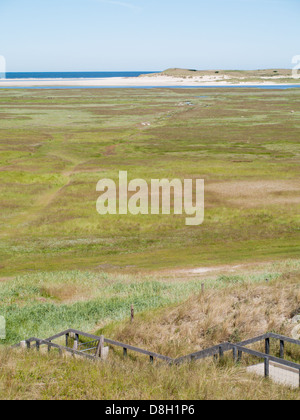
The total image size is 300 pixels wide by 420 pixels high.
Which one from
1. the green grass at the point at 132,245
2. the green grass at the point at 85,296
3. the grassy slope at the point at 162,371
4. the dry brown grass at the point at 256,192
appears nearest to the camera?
the grassy slope at the point at 162,371

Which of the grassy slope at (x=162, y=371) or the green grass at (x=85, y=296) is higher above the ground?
the grassy slope at (x=162, y=371)

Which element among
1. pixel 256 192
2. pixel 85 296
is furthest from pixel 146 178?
pixel 85 296

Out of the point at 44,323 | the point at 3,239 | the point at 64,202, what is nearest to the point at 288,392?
the point at 44,323

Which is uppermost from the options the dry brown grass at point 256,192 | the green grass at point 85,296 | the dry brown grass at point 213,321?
the dry brown grass at point 213,321

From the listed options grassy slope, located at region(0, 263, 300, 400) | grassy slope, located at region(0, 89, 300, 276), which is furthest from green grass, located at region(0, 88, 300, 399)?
grassy slope, located at region(0, 89, 300, 276)

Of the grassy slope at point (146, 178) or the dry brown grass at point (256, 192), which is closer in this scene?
the grassy slope at point (146, 178)

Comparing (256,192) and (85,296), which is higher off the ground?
(256,192)

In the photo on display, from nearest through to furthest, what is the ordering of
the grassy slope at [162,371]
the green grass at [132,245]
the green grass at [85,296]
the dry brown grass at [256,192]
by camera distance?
the grassy slope at [162,371] < the green grass at [132,245] < the green grass at [85,296] < the dry brown grass at [256,192]

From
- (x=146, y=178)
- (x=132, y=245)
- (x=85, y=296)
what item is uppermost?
(x=146, y=178)

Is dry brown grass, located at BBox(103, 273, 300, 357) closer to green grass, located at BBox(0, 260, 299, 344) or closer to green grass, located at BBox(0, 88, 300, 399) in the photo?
green grass, located at BBox(0, 88, 300, 399)

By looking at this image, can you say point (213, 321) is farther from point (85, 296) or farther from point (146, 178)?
point (146, 178)

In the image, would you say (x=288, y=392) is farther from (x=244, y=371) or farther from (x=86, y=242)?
(x=86, y=242)

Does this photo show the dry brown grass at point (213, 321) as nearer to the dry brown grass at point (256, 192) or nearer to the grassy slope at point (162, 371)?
the grassy slope at point (162, 371)

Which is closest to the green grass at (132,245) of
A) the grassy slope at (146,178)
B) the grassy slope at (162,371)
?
the grassy slope at (162,371)
